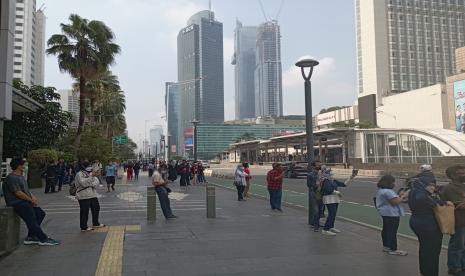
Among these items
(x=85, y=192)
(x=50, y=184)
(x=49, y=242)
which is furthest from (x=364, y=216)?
(x=50, y=184)

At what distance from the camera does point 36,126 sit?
2945cm

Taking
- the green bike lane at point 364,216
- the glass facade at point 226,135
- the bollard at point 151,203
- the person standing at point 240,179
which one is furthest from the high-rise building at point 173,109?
the bollard at point 151,203

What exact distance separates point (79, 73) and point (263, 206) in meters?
19.8

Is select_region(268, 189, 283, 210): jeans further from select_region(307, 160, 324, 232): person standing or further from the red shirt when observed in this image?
select_region(307, 160, 324, 232): person standing

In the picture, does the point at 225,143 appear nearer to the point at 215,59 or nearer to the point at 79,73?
the point at 215,59

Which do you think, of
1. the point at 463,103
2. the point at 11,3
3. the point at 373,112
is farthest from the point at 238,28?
the point at 373,112

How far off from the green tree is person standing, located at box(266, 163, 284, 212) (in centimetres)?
1865

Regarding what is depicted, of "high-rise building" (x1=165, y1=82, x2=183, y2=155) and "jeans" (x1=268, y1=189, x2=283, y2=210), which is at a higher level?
"high-rise building" (x1=165, y1=82, x2=183, y2=155)

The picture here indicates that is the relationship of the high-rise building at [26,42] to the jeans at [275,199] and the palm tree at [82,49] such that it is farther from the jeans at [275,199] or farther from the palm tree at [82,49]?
the jeans at [275,199]

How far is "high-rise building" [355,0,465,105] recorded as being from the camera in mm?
120375

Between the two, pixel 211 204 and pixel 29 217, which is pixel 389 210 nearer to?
pixel 211 204

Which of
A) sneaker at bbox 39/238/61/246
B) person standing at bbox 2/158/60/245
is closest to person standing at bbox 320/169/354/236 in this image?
sneaker at bbox 39/238/61/246

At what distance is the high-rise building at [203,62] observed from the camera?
8050 cm

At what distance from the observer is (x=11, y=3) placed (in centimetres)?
945
